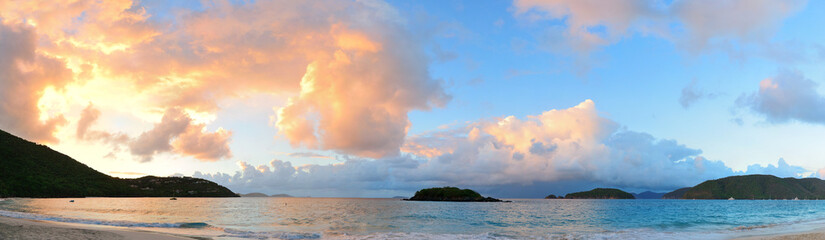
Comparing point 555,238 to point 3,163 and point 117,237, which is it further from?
point 3,163

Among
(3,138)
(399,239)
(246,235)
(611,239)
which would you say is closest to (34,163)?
(3,138)

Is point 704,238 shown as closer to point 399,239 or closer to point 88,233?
point 399,239

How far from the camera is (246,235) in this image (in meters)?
38.2

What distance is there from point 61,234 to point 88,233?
2543 millimetres

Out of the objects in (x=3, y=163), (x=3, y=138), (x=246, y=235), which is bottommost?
(x=246, y=235)

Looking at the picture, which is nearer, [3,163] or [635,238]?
[635,238]

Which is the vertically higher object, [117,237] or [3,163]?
[3,163]

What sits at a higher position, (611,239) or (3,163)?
(3,163)

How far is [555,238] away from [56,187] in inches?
9494

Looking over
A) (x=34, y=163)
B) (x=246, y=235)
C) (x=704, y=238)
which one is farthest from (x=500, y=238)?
(x=34, y=163)

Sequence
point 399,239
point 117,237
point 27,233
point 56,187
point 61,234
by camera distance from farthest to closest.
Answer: point 56,187 < point 399,239 < point 117,237 < point 61,234 < point 27,233

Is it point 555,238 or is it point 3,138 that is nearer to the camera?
point 555,238

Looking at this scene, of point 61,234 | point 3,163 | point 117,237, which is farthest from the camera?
point 3,163

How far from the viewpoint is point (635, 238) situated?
127ft
